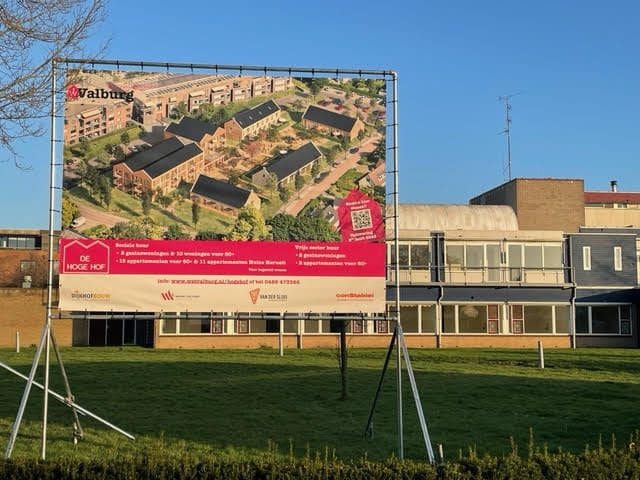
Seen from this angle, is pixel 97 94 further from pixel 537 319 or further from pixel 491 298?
pixel 537 319

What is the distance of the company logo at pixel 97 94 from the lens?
429 inches

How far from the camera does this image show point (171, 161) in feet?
36.7

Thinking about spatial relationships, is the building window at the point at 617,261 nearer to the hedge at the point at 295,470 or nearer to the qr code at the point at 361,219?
the qr code at the point at 361,219

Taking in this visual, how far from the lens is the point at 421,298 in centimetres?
4041

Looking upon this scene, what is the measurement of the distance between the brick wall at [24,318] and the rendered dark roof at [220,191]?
3335 cm

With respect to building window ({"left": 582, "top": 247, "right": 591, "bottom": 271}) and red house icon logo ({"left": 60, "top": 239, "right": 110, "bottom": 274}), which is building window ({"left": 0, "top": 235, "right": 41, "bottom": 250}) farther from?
red house icon logo ({"left": 60, "top": 239, "right": 110, "bottom": 274})

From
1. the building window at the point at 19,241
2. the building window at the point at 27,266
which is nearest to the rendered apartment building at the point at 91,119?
the building window at the point at 27,266

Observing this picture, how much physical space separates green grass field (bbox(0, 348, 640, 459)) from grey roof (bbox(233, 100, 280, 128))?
4.92 m

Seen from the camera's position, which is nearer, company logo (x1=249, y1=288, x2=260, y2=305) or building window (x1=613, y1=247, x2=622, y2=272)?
company logo (x1=249, y1=288, x2=260, y2=305)

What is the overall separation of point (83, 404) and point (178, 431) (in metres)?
3.33

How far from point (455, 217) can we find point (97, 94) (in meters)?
36.1

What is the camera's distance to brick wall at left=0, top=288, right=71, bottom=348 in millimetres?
41688

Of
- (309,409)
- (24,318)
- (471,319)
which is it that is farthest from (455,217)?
(309,409)

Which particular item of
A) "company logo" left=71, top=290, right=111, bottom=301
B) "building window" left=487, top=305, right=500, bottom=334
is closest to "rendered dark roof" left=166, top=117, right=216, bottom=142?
"company logo" left=71, top=290, right=111, bottom=301
